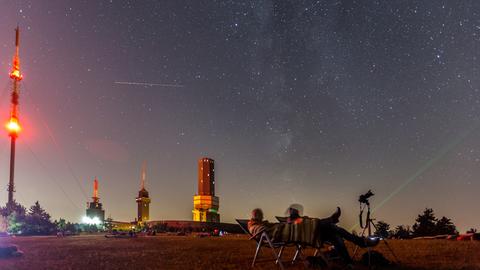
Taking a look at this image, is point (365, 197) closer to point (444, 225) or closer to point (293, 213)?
point (293, 213)

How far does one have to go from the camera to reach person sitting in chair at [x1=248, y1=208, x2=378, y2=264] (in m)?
7.06

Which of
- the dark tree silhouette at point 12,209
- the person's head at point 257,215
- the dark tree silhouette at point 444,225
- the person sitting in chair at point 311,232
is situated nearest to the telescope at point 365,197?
the person sitting in chair at point 311,232

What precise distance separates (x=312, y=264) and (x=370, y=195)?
156 centimetres

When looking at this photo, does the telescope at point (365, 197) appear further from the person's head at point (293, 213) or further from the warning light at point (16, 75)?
the warning light at point (16, 75)

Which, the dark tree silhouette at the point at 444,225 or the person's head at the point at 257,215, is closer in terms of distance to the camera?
the person's head at the point at 257,215

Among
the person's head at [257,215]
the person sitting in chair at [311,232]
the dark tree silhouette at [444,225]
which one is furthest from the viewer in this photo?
the dark tree silhouette at [444,225]

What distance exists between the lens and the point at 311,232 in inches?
277

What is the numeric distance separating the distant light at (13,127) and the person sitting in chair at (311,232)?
4229 inches

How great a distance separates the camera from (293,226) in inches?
287

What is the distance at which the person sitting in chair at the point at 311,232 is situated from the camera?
7059mm

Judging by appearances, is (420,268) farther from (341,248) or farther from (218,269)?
(218,269)

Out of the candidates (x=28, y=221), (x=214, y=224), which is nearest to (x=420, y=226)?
(x=28, y=221)

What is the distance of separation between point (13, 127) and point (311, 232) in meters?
109

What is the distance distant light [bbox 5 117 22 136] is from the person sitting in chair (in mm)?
107425
